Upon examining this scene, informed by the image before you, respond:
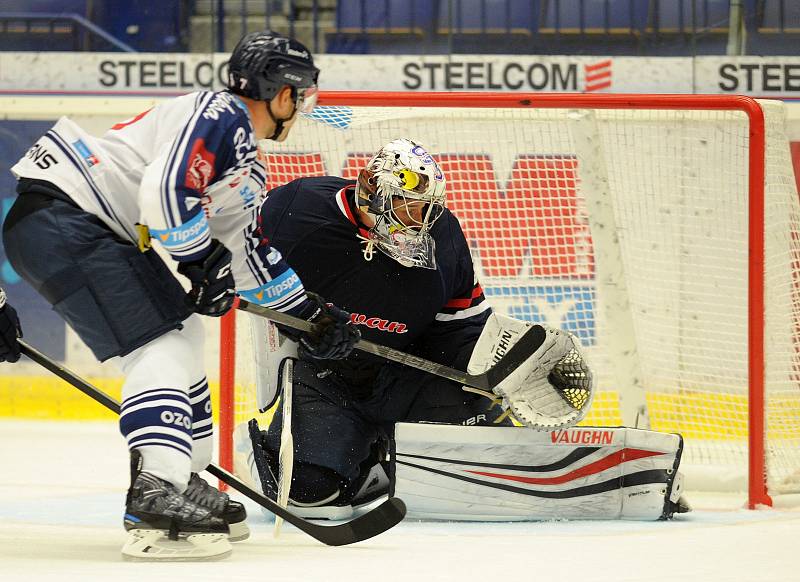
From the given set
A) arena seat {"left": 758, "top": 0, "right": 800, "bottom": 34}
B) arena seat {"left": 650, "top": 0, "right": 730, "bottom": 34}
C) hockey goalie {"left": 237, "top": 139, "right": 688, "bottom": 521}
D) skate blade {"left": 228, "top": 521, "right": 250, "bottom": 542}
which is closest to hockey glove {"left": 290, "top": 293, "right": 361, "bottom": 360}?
hockey goalie {"left": 237, "top": 139, "right": 688, "bottom": 521}

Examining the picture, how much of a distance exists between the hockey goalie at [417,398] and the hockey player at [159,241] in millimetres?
478

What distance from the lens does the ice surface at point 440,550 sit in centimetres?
210

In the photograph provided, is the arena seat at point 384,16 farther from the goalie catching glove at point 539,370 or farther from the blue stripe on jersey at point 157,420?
the blue stripe on jersey at point 157,420

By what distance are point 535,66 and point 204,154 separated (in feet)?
11.4

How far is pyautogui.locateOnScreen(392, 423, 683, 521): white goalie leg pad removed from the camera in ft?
9.24

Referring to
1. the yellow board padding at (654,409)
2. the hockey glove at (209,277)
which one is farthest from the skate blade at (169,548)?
the yellow board padding at (654,409)

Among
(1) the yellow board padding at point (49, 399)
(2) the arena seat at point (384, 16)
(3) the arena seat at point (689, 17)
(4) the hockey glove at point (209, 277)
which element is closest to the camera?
(4) the hockey glove at point (209, 277)

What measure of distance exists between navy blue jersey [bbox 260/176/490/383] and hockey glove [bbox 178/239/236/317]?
0.72 meters

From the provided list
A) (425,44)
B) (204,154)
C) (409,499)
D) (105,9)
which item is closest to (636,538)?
(409,499)

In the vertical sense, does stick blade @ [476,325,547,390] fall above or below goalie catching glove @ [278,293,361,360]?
below

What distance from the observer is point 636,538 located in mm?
2602

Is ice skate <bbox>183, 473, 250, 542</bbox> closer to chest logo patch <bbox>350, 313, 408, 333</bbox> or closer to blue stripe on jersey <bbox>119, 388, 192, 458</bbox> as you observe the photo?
blue stripe on jersey <bbox>119, 388, 192, 458</bbox>

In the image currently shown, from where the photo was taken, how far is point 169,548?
221 centimetres

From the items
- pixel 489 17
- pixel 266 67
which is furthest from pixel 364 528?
pixel 489 17
